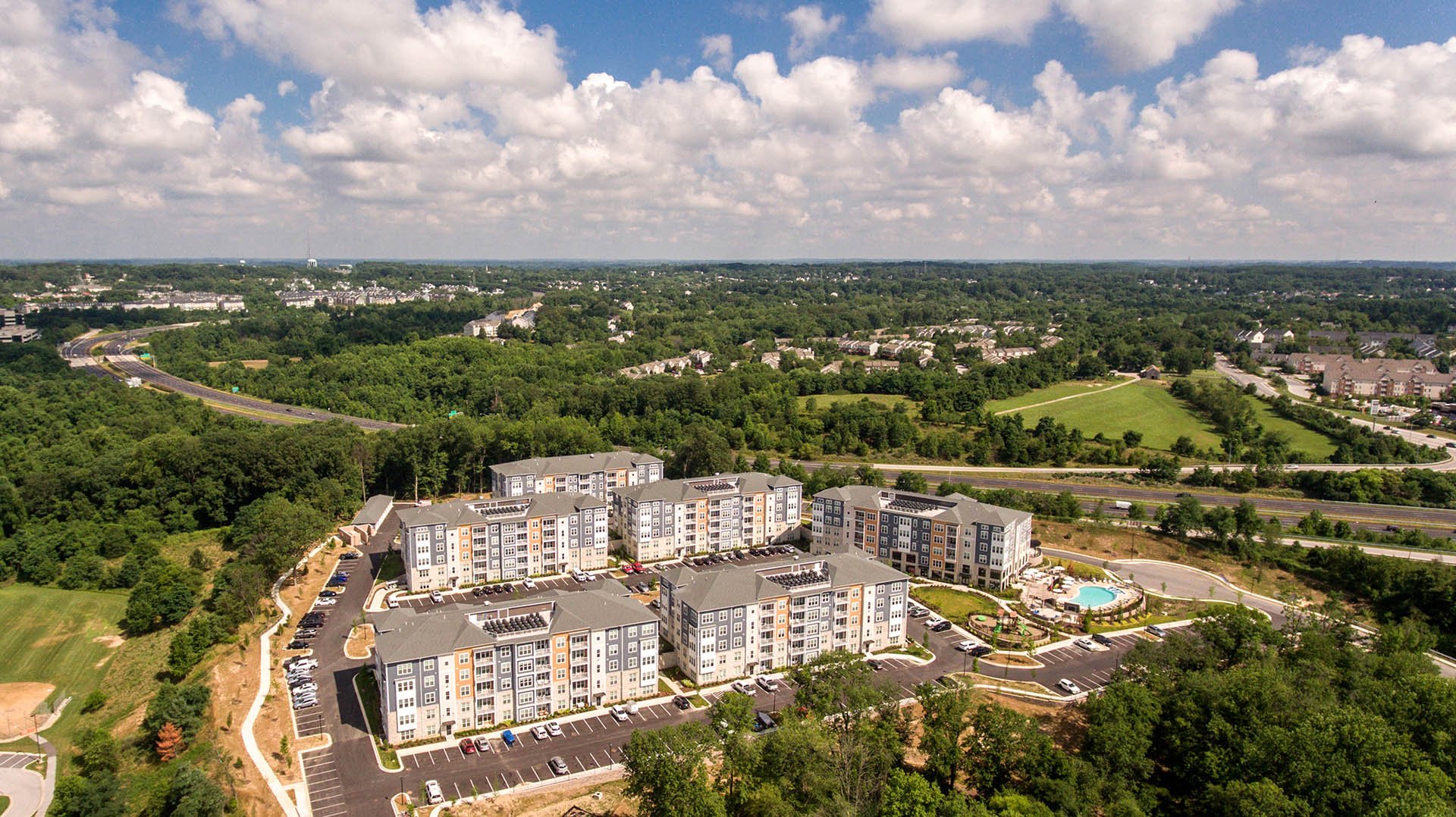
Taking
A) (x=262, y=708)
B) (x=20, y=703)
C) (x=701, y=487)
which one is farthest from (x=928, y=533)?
(x=20, y=703)

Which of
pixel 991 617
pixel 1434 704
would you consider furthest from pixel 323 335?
pixel 1434 704

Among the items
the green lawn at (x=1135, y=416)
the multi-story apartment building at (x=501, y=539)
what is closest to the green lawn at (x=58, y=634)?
the multi-story apartment building at (x=501, y=539)

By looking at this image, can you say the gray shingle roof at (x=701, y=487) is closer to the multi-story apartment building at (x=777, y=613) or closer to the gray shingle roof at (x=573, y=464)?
the gray shingle roof at (x=573, y=464)

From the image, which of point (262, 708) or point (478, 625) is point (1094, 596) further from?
point (262, 708)

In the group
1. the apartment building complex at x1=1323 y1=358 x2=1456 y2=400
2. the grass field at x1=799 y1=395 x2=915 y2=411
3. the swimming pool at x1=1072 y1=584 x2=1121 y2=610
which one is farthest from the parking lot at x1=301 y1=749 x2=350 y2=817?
the apartment building complex at x1=1323 y1=358 x2=1456 y2=400

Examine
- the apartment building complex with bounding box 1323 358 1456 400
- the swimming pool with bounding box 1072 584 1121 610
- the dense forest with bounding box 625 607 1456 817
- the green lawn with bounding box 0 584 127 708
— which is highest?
the apartment building complex with bounding box 1323 358 1456 400

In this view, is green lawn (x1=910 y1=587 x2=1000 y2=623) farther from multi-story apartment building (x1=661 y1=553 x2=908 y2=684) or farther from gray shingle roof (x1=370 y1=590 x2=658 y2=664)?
gray shingle roof (x1=370 y1=590 x2=658 y2=664)

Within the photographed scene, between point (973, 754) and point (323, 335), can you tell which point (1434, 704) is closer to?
point (973, 754)
